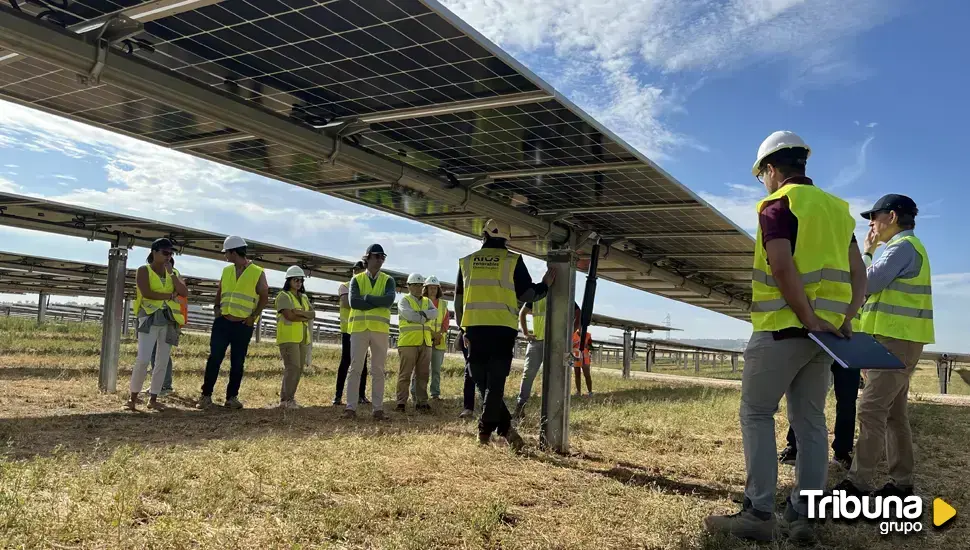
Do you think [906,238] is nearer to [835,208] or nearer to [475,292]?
[835,208]

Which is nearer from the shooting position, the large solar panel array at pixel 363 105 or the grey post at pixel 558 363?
the large solar panel array at pixel 363 105

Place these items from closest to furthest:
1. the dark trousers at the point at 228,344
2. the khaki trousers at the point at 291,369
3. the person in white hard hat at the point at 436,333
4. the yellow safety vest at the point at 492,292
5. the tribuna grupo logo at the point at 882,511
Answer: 1. the tribuna grupo logo at the point at 882,511
2. the yellow safety vest at the point at 492,292
3. the dark trousers at the point at 228,344
4. the khaki trousers at the point at 291,369
5. the person in white hard hat at the point at 436,333

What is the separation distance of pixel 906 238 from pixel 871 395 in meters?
1.14

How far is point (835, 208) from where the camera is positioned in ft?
12.2

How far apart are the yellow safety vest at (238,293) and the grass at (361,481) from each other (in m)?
1.22

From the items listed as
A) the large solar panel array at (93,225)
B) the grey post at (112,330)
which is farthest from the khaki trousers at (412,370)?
the large solar panel array at (93,225)

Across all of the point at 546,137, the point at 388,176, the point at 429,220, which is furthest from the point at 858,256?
the point at 429,220

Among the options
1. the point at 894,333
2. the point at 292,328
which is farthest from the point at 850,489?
the point at 292,328

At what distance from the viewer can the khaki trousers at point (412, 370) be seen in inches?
371

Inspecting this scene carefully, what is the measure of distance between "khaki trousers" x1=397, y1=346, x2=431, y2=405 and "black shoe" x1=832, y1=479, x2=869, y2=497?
5.71 meters

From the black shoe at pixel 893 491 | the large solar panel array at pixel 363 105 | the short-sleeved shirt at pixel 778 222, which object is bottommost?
the black shoe at pixel 893 491

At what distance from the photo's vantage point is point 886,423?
16.3 ft

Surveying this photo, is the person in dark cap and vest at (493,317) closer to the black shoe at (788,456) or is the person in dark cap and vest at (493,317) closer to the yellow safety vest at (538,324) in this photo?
the black shoe at (788,456)

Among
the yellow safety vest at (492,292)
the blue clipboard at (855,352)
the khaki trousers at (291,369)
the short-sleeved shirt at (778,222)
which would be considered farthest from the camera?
the khaki trousers at (291,369)
